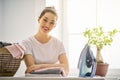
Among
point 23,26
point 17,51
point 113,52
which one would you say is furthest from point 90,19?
point 17,51

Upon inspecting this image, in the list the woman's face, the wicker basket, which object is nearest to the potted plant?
the woman's face

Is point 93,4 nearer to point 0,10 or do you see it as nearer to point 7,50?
point 0,10

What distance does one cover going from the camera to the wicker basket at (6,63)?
1.47m

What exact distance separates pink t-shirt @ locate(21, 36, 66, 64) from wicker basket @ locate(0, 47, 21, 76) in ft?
1.38

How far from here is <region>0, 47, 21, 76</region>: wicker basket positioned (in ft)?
4.82

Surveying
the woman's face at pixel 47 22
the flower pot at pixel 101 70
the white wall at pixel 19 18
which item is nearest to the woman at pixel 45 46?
the woman's face at pixel 47 22

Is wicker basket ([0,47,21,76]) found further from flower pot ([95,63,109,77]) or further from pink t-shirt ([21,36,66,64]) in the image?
flower pot ([95,63,109,77])

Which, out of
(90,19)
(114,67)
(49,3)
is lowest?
(114,67)

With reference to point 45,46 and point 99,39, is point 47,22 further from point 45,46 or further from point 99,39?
point 99,39

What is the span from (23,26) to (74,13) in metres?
0.61

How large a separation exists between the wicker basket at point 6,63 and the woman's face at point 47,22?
54cm

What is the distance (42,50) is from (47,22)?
0.72ft

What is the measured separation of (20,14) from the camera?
2969 millimetres

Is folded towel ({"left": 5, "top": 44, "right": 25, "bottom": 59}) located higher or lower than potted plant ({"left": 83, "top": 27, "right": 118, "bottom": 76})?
higher
